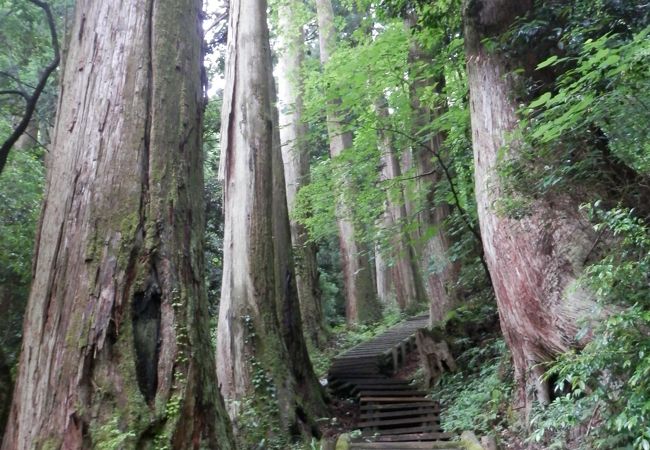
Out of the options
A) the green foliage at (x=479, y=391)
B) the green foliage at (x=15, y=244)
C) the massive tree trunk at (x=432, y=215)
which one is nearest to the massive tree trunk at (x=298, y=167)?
the massive tree trunk at (x=432, y=215)

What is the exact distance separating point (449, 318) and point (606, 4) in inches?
291

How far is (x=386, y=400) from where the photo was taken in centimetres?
1127

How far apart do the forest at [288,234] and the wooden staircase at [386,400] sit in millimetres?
61

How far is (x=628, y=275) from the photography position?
441 centimetres

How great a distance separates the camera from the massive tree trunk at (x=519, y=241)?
227 inches

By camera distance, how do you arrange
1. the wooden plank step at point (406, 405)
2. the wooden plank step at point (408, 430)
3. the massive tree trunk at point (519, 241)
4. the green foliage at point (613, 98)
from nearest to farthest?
the green foliage at point (613, 98)
the massive tree trunk at point (519, 241)
the wooden plank step at point (408, 430)
the wooden plank step at point (406, 405)

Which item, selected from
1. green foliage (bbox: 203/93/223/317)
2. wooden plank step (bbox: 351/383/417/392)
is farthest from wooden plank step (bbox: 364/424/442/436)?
green foliage (bbox: 203/93/223/317)

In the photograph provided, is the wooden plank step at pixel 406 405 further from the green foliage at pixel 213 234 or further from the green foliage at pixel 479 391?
the green foliage at pixel 213 234

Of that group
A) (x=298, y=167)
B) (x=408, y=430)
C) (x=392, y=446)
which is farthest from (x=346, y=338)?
(x=392, y=446)

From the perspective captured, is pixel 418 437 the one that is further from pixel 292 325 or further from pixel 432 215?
pixel 432 215

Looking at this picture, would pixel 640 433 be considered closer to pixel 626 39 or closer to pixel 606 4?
pixel 626 39

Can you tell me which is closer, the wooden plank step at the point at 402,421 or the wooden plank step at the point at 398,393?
the wooden plank step at the point at 402,421

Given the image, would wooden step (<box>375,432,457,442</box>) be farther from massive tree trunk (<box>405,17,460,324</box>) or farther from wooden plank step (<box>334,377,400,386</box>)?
massive tree trunk (<box>405,17,460,324</box>)

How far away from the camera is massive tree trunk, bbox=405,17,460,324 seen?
41.7 ft
